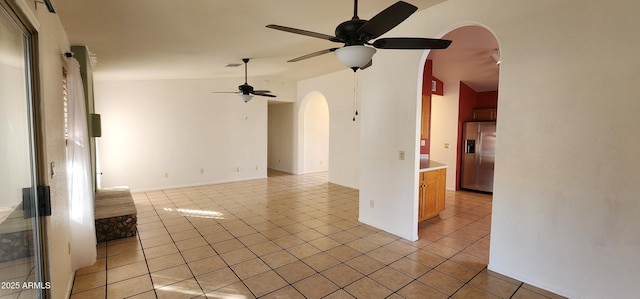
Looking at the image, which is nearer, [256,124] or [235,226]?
[235,226]

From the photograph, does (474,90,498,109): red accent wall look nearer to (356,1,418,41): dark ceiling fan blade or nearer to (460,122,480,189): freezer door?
(460,122,480,189): freezer door

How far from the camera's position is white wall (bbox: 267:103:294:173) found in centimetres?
902

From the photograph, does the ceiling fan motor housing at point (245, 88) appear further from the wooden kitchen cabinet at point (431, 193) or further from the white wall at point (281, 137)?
the wooden kitchen cabinet at point (431, 193)

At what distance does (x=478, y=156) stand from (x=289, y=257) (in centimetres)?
500

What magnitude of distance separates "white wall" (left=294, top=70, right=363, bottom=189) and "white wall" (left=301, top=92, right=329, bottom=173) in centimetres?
115

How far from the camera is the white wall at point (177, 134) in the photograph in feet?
19.8

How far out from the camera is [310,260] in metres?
3.08

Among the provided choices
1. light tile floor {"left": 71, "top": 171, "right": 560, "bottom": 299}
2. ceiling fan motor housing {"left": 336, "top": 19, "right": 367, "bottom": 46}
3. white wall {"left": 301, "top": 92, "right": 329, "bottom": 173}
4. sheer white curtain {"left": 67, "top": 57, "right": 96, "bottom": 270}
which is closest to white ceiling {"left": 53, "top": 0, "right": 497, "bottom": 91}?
sheer white curtain {"left": 67, "top": 57, "right": 96, "bottom": 270}

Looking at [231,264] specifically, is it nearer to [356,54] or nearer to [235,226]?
[235,226]

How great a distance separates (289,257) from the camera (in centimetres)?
315

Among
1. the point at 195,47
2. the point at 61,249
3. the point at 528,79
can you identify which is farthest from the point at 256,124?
the point at 528,79

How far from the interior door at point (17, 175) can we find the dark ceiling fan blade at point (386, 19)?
6.11ft

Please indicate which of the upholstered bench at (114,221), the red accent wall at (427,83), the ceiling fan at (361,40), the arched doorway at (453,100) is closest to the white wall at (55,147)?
the upholstered bench at (114,221)

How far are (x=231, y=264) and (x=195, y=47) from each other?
9.35ft
